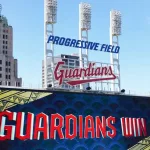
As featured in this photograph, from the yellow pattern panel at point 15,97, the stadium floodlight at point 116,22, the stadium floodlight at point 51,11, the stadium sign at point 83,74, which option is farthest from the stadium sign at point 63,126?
A: the stadium floodlight at point 116,22

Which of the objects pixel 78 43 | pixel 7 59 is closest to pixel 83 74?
pixel 78 43

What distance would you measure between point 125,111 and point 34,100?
12.7m

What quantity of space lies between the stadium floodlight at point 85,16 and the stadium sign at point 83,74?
32.0 feet

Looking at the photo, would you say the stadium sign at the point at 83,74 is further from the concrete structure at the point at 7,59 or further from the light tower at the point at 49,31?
the concrete structure at the point at 7,59

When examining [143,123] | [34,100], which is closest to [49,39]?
[34,100]

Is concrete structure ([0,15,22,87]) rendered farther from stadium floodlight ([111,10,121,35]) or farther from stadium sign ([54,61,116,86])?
A: stadium sign ([54,61,116,86])

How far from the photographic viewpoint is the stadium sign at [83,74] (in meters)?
45.8

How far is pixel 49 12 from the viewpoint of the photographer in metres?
52.9

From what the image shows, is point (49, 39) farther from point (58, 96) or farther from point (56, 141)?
point (56, 141)

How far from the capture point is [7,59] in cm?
Result: 12488

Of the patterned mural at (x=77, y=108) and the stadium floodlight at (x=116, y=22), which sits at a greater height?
the stadium floodlight at (x=116, y=22)

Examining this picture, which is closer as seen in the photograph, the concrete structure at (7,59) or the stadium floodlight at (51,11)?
the stadium floodlight at (51,11)

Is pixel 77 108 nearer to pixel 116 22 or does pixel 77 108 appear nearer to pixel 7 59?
pixel 116 22

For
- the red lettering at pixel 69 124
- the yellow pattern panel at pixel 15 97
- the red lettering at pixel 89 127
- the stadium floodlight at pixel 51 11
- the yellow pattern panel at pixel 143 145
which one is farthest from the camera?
the stadium floodlight at pixel 51 11
